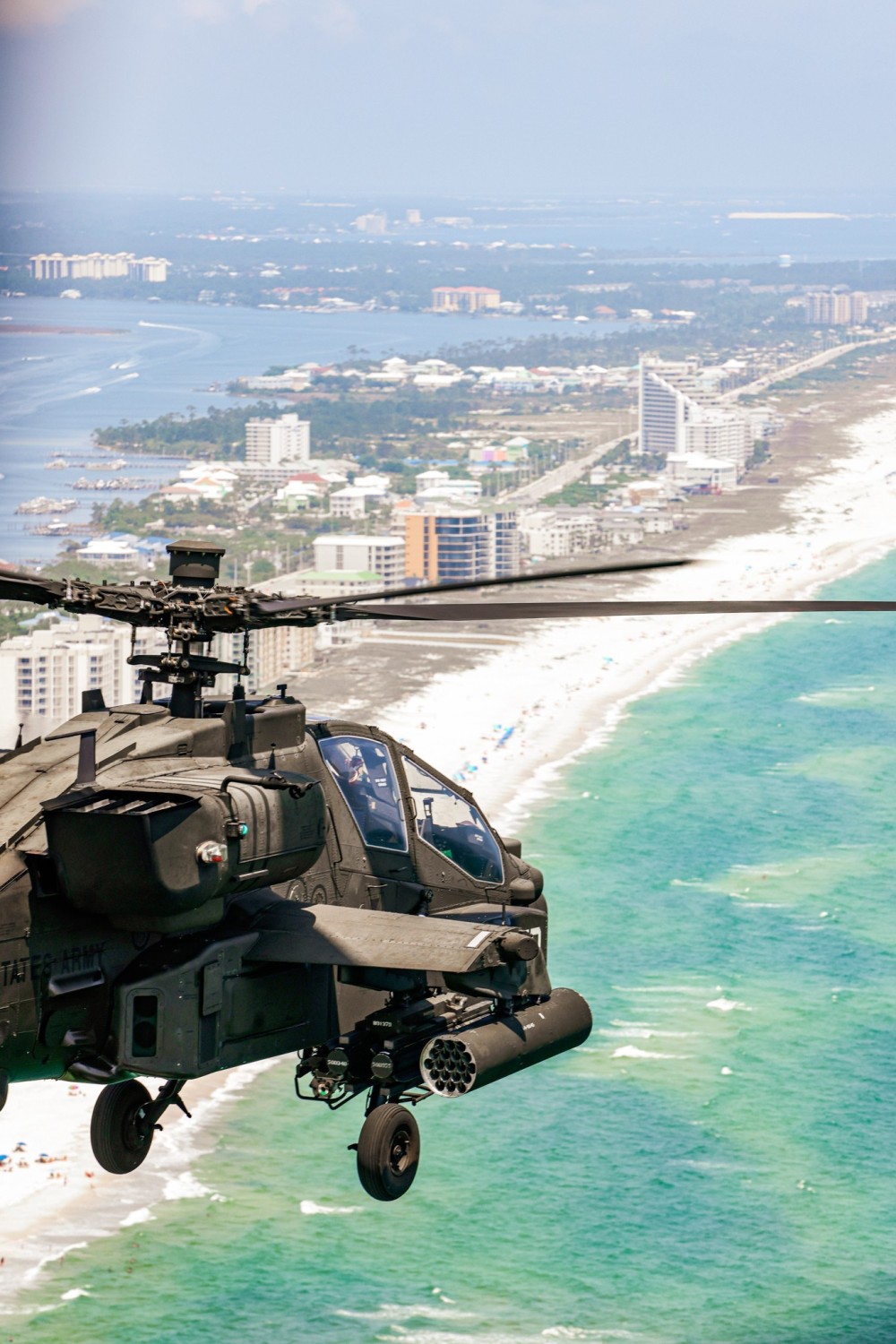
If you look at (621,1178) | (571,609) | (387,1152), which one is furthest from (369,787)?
(621,1178)

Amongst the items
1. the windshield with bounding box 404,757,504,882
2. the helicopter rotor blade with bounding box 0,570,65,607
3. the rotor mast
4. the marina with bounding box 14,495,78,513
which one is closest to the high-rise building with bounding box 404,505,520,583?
the marina with bounding box 14,495,78,513

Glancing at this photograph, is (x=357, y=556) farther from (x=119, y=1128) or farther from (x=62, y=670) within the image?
(x=119, y=1128)

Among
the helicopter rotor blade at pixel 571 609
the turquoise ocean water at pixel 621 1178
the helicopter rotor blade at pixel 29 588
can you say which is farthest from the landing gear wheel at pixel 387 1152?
the turquoise ocean water at pixel 621 1178

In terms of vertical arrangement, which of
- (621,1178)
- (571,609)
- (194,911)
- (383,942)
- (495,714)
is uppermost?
(571,609)

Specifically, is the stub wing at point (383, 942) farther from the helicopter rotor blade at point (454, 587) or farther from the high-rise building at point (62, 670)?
the high-rise building at point (62, 670)

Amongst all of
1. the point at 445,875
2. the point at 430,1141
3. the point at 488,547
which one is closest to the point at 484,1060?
the point at 445,875

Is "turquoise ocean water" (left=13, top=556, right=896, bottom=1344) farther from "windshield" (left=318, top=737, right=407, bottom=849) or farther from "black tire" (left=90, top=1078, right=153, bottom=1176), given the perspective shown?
"windshield" (left=318, top=737, right=407, bottom=849)

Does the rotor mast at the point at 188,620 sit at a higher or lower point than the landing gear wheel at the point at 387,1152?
higher
